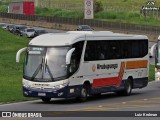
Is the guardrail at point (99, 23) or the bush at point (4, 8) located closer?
the guardrail at point (99, 23)

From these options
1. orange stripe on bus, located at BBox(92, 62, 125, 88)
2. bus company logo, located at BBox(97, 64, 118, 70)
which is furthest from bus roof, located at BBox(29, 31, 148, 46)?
orange stripe on bus, located at BBox(92, 62, 125, 88)

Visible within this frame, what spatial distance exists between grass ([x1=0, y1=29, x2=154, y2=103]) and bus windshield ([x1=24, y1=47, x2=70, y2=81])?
7.58 feet

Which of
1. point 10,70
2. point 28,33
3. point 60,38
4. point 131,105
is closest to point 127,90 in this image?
point 60,38

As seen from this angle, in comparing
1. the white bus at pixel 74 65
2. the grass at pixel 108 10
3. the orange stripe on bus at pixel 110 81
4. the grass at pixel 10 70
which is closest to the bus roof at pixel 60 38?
the white bus at pixel 74 65

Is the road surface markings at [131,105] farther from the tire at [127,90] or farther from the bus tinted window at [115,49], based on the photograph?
the tire at [127,90]

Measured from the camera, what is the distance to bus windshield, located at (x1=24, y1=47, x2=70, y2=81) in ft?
94.7

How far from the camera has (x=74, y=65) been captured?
29469mm

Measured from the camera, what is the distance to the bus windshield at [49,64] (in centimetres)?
2888

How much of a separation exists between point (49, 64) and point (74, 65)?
1.17m

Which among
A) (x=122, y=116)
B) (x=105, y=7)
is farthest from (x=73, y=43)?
(x=105, y=7)

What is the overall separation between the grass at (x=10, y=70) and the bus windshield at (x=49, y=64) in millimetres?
2312

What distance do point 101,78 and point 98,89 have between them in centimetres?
63

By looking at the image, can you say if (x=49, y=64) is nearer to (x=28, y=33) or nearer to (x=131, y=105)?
(x=131, y=105)

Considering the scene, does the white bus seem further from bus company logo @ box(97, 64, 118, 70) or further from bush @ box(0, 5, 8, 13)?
bush @ box(0, 5, 8, 13)
